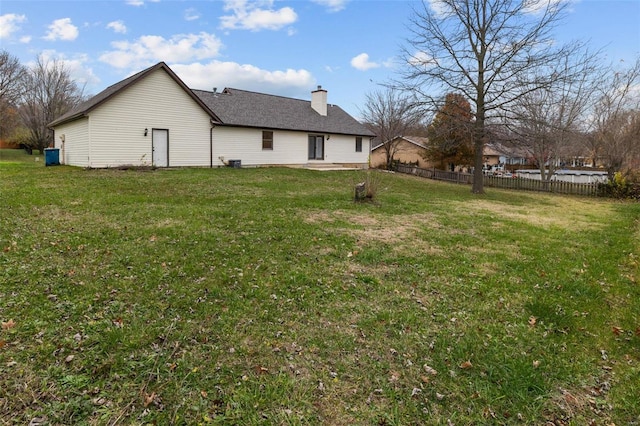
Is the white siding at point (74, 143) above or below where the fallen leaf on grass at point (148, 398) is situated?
above

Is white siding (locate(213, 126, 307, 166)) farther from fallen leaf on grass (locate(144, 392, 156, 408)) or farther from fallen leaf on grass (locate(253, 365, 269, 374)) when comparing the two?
fallen leaf on grass (locate(144, 392, 156, 408))

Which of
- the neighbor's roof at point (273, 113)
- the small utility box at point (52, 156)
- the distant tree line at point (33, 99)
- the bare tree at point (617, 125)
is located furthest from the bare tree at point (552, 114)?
the distant tree line at point (33, 99)

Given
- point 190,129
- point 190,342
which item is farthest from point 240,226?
point 190,129

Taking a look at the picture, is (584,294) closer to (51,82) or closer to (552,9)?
(552,9)

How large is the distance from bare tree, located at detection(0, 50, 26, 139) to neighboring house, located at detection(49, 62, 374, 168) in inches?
968

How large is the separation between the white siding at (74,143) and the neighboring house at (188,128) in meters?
0.05

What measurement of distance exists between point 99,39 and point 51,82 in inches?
1304

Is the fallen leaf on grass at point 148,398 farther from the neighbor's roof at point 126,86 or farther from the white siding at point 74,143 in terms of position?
the white siding at point 74,143

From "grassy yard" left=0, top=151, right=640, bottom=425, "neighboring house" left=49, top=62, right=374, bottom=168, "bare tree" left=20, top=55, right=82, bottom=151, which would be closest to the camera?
"grassy yard" left=0, top=151, right=640, bottom=425

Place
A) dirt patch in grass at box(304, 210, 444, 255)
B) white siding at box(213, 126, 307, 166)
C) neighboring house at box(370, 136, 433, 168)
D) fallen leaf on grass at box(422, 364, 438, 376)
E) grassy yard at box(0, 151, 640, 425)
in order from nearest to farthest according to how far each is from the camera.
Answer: grassy yard at box(0, 151, 640, 425), fallen leaf on grass at box(422, 364, 438, 376), dirt patch in grass at box(304, 210, 444, 255), white siding at box(213, 126, 307, 166), neighboring house at box(370, 136, 433, 168)

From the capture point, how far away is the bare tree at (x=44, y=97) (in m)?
40.1

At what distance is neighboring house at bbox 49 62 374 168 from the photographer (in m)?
17.0

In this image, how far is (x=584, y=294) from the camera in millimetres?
5191

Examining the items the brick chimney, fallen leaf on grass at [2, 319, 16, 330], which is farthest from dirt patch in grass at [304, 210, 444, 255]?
the brick chimney
